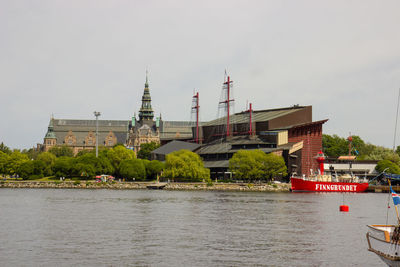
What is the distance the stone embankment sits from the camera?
137 m

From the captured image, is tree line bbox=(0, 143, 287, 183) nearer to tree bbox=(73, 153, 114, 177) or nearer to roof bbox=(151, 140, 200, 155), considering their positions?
tree bbox=(73, 153, 114, 177)

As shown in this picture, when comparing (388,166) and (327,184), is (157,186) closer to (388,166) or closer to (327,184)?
(327,184)

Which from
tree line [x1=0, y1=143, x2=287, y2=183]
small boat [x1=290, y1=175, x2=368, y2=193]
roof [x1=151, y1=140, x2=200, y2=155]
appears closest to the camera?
small boat [x1=290, y1=175, x2=368, y2=193]

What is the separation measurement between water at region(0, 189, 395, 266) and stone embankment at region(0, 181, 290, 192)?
6775 cm

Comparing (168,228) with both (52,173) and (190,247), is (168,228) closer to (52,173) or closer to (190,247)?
(190,247)

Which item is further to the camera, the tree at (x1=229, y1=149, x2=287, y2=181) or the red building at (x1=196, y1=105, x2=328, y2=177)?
the red building at (x1=196, y1=105, x2=328, y2=177)

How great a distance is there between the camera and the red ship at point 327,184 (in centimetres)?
13488

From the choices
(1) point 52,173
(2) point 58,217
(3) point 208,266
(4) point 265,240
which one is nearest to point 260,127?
(1) point 52,173

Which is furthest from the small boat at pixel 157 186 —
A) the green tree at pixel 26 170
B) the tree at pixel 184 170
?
the green tree at pixel 26 170

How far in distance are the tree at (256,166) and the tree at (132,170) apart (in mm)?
25176

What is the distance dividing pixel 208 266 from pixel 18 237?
17582 millimetres

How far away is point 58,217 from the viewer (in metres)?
59.2

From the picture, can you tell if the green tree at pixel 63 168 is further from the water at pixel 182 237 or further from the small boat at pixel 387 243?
the small boat at pixel 387 243

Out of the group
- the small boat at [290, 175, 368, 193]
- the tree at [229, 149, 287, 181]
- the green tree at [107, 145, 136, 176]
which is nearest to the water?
the small boat at [290, 175, 368, 193]
